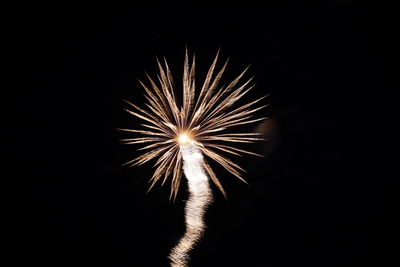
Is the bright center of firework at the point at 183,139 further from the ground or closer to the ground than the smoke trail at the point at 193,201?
further from the ground

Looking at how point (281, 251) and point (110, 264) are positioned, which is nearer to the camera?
point (110, 264)

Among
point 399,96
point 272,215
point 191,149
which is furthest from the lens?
point 272,215

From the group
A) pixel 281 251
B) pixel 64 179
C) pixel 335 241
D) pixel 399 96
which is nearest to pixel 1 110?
pixel 64 179

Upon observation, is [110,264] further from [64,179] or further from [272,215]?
[272,215]

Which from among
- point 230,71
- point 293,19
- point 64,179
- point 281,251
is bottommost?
point 281,251

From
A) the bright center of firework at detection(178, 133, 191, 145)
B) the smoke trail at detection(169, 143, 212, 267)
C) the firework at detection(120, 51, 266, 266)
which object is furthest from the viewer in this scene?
the smoke trail at detection(169, 143, 212, 267)
